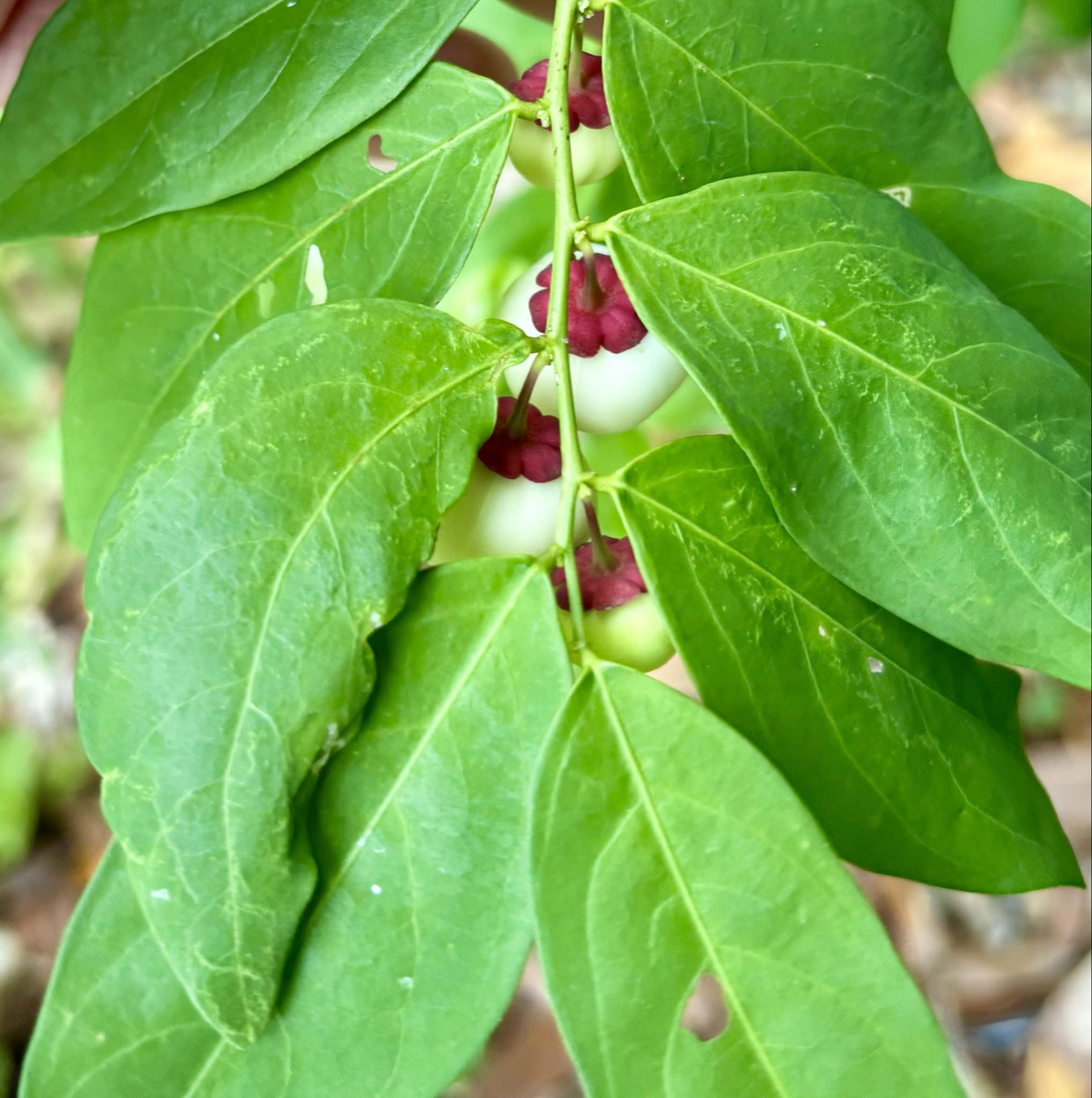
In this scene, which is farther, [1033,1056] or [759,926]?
[1033,1056]

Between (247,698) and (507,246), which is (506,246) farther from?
(247,698)

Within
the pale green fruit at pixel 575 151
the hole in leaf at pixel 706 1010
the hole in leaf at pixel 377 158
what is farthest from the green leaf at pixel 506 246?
the hole in leaf at pixel 706 1010

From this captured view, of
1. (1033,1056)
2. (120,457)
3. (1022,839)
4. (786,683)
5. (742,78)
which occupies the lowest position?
(1033,1056)

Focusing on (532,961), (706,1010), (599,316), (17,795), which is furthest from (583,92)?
(17,795)

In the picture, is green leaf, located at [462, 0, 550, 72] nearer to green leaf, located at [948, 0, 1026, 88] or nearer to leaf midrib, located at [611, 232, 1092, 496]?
green leaf, located at [948, 0, 1026, 88]

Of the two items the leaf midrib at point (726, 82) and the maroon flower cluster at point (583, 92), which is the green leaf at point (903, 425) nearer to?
the leaf midrib at point (726, 82)

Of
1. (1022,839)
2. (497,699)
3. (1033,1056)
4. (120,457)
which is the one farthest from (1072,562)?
(1033,1056)

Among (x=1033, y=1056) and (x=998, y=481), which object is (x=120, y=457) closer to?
(x=998, y=481)

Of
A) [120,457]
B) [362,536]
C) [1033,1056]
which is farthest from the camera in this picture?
[1033,1056]
